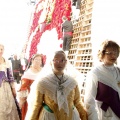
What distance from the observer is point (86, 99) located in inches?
77.5

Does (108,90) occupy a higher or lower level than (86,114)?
higher

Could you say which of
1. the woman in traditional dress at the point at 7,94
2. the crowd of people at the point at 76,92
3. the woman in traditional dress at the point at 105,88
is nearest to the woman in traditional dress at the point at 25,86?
the woman in traditional dress at the point at 7,94

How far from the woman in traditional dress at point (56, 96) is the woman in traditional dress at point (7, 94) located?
4.48 ft

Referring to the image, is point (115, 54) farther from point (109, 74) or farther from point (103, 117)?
point (103, 117)

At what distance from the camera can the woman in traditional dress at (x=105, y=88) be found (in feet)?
6.27

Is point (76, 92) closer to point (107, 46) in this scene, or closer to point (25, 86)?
point (107, 46)

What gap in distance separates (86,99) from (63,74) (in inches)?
10.7

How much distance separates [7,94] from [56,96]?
157 centimetres

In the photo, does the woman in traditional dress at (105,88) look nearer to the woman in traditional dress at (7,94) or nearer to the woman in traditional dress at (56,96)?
the woman in traditional dress at (56,96)

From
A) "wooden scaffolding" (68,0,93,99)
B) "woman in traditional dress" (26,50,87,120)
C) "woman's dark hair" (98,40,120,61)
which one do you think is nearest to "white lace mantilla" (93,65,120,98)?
"woman's dark hair" (98,40,120,61)

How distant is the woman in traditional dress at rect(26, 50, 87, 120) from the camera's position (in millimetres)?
Answer: 1899

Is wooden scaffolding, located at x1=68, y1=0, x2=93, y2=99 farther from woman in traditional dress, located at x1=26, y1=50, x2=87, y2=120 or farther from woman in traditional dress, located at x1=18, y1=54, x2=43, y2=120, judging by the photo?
woman in traditional dress, located at x1=26, y1=50, x2=87, y2=120

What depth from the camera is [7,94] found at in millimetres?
3330

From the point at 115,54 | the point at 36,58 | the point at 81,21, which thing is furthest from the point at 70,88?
the point at 81,21
